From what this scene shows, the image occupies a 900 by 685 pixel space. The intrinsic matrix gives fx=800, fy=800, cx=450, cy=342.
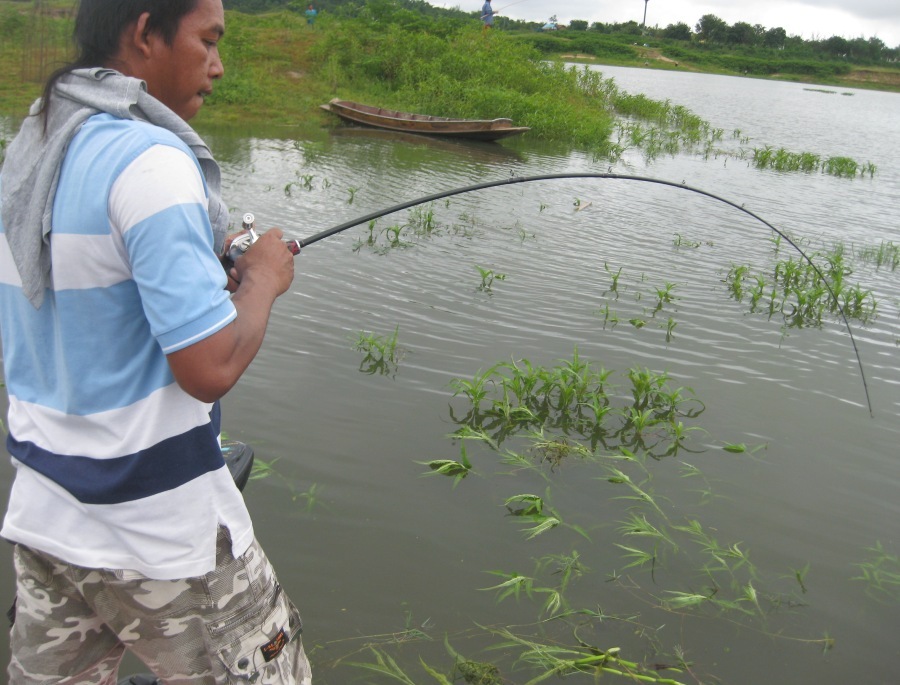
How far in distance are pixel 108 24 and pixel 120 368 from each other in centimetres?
63

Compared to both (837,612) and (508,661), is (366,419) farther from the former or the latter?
(837,612)

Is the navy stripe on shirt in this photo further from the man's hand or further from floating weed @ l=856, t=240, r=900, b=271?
floating weed @ l=856, t=240, r=900, b=271

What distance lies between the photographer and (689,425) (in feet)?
16.1

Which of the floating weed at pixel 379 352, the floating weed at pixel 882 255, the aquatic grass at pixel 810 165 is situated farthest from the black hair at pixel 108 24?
the aquatic grass at pixel 810 165

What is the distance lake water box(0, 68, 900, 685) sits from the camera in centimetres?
315

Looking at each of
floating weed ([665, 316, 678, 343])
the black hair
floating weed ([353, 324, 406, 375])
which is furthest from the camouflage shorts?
floating weed ([665, 316, 678, 343])

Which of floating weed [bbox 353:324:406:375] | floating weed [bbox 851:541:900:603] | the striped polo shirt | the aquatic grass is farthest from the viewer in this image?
the aquatic grass

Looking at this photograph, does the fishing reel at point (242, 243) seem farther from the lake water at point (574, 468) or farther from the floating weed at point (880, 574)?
the floating weed at point (880, 574)

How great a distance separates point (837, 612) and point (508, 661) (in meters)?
1.48

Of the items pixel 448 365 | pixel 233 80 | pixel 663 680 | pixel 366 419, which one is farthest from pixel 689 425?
pixel 233 80

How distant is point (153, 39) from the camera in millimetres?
1484

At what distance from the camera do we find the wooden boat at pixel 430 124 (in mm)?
16078

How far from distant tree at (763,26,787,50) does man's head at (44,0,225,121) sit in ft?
284

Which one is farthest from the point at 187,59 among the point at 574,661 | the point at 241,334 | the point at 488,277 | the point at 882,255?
the point at 882,255
